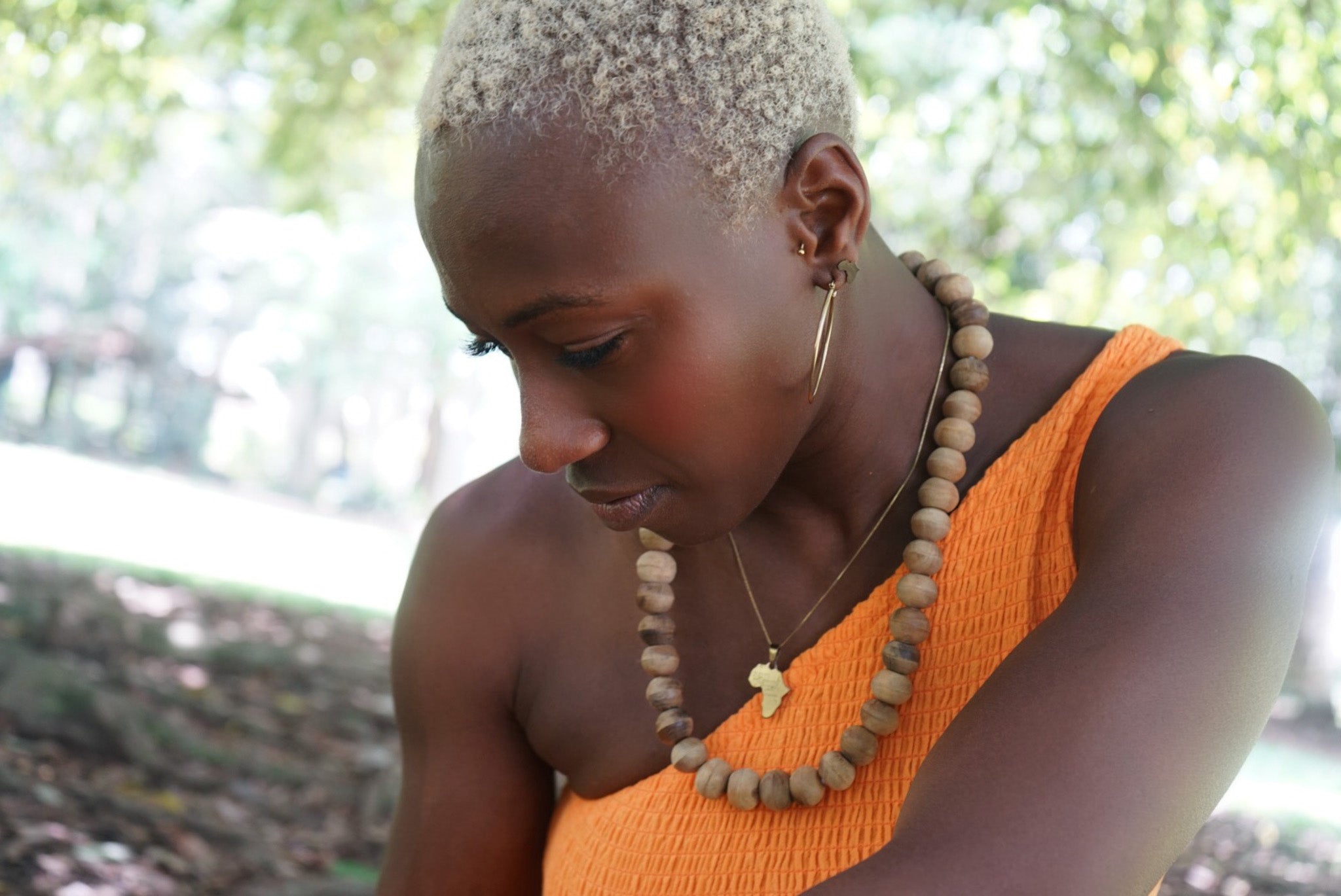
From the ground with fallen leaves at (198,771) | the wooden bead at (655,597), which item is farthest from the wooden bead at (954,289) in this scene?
the ground with fallen leaves at (198,771)

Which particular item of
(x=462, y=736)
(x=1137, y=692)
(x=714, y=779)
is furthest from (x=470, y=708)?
(x=1137, y=692)

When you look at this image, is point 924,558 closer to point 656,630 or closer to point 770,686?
point 770,686

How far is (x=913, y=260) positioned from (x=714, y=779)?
846mm

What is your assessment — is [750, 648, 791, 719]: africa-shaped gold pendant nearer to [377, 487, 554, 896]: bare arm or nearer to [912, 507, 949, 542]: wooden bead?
[912, 507, 949, 542]: wooden bead

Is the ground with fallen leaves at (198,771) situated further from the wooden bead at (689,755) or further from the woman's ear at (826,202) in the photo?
the woman's ear at (826,202)

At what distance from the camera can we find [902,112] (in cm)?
698

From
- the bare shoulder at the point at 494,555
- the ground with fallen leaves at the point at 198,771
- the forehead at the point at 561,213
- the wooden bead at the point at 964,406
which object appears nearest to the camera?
the forehead at the point at 561,213

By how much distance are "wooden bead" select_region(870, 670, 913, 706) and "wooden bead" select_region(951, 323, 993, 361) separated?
470 millimetres

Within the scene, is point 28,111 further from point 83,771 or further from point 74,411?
point 74,411

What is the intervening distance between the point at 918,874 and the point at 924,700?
0.56 m

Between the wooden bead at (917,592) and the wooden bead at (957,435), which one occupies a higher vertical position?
the wooden bead at (957,435)

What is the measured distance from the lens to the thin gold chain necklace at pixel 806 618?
180cm

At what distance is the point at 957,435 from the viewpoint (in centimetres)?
178

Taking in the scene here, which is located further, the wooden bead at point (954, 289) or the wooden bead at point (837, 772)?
the wooden bead at point (954, 289)
